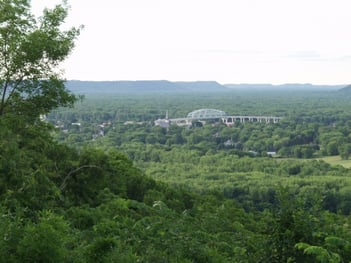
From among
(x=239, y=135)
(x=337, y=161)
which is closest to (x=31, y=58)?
(x=337, y=161)

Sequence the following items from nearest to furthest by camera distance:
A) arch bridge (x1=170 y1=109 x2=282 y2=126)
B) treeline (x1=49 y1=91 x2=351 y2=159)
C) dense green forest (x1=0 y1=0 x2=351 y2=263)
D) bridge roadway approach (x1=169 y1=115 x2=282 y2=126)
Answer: dense green forest (x1=0 y1=0 x2=351 y2=263), treeline (x1=49 y1=91 x2=351 y2=159), bridge roadway approach (x1=169 y1=115 x2=282 y2=126), arch bridge (x1=170 y1=109 x2=282 y2=126)

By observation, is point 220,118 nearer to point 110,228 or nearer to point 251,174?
point 251,174

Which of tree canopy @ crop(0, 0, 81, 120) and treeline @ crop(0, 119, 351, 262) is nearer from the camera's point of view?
treeline @ crop(0, 119, 351, 262)

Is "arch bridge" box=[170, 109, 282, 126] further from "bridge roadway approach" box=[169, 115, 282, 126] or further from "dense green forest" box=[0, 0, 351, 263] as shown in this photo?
"dense green forest" box=[0, 0, 351, 263]

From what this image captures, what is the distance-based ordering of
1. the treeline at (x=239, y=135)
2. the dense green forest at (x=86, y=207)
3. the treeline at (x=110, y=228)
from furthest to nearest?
1. the treeline at (x=239, y=135)
2. the dense green forest at (x=86, y=207)
3. the treeline at (x=110, y=228)

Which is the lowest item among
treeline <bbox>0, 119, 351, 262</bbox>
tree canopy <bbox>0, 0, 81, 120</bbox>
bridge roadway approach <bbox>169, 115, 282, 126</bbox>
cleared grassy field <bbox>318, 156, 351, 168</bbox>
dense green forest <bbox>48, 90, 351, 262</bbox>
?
bridge roadway approach <bbox>169, 115, 282, 126</bbox>

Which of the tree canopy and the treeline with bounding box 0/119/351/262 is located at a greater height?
the tree canopy

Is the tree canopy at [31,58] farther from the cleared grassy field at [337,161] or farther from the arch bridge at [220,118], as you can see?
the arch bridge at [220,118]

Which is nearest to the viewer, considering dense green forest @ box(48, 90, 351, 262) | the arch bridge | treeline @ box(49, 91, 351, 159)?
dense green forest @ box(48, 90, 351, 262)

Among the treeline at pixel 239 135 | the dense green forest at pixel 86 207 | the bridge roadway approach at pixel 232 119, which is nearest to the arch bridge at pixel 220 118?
the bridge roadway approach at pixel 232 119

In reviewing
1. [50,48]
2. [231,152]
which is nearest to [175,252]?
[50,48]

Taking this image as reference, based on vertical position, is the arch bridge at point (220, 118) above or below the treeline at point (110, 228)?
below

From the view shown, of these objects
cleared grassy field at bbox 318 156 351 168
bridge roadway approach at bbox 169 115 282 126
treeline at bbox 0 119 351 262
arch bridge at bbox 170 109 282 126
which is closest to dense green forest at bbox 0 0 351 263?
treeline at bbox 0 119 351 262
